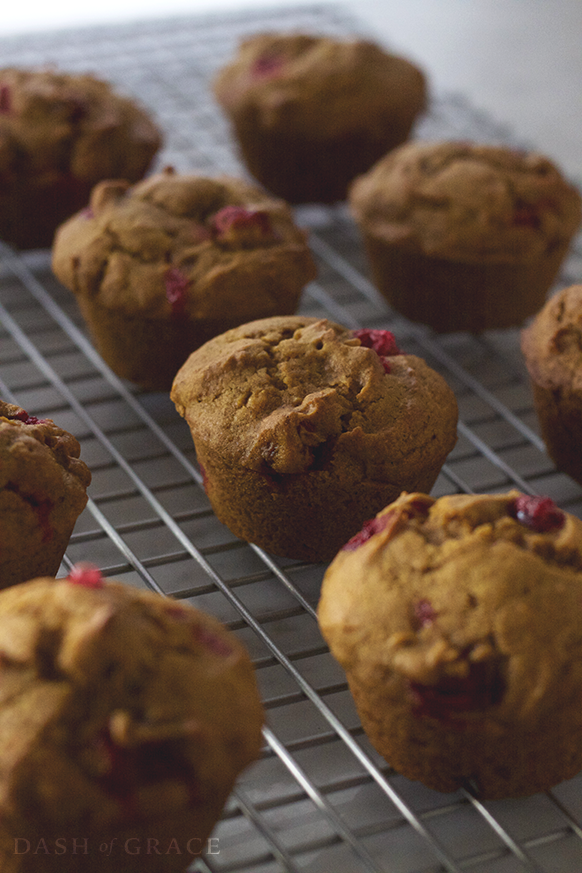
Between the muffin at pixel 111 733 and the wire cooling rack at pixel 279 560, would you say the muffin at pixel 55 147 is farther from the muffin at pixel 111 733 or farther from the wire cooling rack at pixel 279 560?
the muffin at pixel 111 733

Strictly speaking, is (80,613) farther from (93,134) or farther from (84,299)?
(93,134)

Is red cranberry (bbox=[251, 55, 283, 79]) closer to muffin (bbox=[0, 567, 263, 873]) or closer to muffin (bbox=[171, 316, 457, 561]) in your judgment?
muffin (bbox=[171, 316, 457, 561])

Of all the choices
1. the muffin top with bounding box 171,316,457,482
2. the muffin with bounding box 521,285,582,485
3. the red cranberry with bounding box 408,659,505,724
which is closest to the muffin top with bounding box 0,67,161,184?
the muffin top with bounding box 171,316,457,482

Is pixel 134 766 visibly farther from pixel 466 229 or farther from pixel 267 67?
pixel 267 67

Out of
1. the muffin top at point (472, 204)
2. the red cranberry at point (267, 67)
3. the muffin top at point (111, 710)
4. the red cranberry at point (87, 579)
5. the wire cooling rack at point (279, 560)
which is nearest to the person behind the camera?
the muffin top at point (111, 710)

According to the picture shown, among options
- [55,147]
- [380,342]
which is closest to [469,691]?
[380,342]

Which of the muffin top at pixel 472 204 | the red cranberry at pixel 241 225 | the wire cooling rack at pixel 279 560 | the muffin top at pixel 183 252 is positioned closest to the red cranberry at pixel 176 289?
the muffin top at pixel 183 252

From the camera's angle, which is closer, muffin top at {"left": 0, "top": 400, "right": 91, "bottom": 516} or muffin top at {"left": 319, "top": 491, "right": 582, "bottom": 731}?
muffin top at {"left": 319, "top": 491, "right": 582, "bottom": 731}
